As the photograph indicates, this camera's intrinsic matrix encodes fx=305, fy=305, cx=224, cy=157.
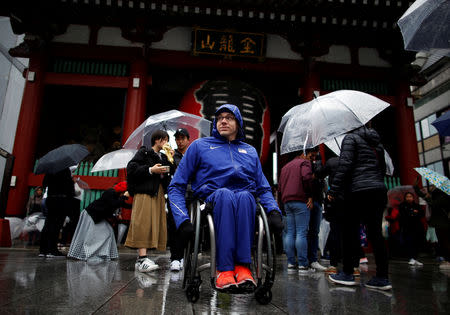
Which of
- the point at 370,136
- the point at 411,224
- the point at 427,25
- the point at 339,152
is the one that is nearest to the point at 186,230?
the point at 370,136

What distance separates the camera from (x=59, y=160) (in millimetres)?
4422

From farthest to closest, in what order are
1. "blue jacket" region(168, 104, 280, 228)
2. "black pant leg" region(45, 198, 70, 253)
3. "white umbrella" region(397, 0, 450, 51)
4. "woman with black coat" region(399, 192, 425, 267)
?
"woman with black coat" region(399, 192, 425, 267), "black pant leg" region(45, 198, 70, 253), "white umbrella" region(397, 0, 450, 51), "blue jacket" region(168, 104, 280, 228)

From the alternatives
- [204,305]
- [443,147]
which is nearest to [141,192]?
[204,305]

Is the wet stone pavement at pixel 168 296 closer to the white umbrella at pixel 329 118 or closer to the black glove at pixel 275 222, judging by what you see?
the black glove at pixel 275 222

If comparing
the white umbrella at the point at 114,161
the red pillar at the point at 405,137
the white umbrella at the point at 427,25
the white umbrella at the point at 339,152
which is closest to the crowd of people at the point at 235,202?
the white umbrella at the point at 339,152

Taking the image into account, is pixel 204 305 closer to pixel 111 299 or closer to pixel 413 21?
pixel 111 299

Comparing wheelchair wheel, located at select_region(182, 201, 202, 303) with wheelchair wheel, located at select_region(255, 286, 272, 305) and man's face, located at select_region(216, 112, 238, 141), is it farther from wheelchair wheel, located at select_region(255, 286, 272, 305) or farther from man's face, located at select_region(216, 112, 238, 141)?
man's face, located at select_region(216, 112, 238, 141)

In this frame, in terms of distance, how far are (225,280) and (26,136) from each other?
6797 mm

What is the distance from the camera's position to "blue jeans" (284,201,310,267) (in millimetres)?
3756

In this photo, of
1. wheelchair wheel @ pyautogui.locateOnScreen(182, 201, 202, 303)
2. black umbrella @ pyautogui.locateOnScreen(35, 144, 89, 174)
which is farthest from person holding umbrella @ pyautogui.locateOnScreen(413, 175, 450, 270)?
black umbrella @ pyautogui.locateOnScreen(35, 144, 89, 174)

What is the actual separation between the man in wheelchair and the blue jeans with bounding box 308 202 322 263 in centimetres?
208

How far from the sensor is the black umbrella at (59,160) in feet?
14.3

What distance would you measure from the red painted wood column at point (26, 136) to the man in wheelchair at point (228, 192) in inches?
231

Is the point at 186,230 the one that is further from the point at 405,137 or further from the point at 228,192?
the point at 405,137
